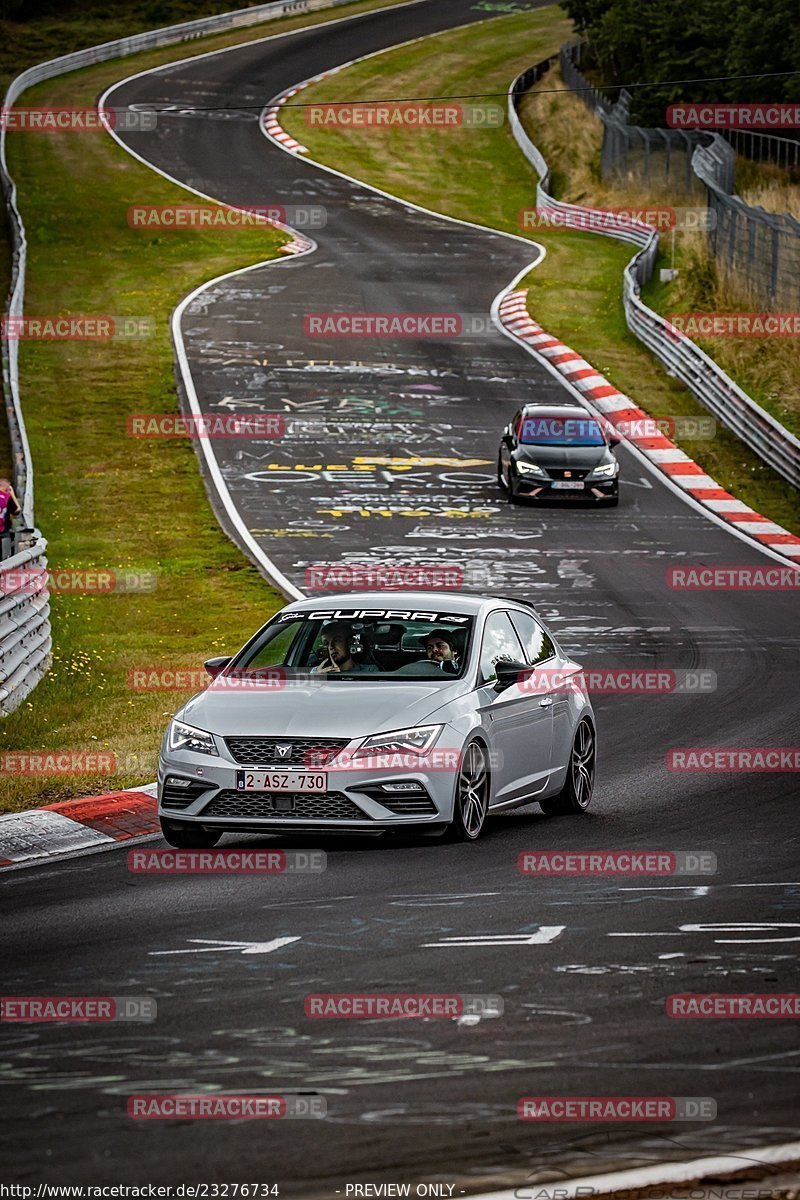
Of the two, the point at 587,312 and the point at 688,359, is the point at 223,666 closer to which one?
the point at 688,359

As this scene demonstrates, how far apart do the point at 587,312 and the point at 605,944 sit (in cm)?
3990

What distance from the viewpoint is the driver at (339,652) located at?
12656 millimetres

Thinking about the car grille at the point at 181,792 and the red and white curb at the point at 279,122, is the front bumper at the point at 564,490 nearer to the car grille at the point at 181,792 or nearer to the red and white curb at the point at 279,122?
the car grille at the point at 181,792

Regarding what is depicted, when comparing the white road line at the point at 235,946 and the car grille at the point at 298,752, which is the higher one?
the white road line at the point at 235,946

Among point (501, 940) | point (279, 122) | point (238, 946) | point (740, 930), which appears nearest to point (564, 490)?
point (740, 930)

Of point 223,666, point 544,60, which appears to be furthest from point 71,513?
point 544,60

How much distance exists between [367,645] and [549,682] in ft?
4.62

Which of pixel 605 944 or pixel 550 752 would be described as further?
pixel 550 752

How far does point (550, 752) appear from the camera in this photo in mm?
13195

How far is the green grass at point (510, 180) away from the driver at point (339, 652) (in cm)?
1901

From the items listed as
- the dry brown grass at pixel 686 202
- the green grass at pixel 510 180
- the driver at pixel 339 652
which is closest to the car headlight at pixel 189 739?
the driver at pixel 339 652

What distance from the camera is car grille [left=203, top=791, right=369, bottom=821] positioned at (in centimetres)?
1136

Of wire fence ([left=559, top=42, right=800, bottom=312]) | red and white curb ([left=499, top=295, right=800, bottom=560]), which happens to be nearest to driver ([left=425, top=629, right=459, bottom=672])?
red and white curb ([left=499, top=295, right=800, bottom=560])

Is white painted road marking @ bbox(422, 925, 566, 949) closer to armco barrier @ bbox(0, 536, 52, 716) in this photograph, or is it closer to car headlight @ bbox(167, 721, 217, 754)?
car headlight @ bbox(167, 721, 217, 754)
